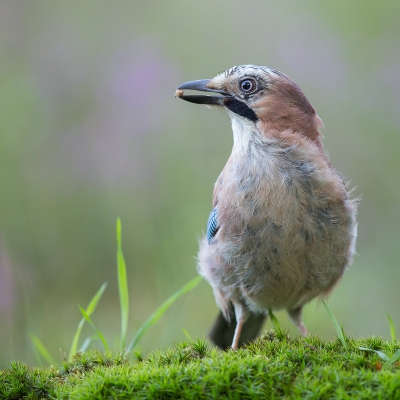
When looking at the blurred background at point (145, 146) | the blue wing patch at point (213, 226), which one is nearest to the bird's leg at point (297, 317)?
the blurred background at point (145, 146)

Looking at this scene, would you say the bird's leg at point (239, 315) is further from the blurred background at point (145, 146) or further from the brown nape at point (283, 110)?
the brown nape at point (283, 110)

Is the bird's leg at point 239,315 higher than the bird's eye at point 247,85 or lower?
lower

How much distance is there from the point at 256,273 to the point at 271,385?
1554mm

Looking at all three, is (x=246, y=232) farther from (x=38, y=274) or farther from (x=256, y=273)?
(x=38, y=274)

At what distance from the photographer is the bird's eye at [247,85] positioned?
4.47 meters

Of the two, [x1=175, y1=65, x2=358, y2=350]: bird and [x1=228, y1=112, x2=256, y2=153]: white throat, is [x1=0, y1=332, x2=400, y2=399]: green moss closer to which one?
[x1=175, y1=65, x2=358, y2=350]: bird

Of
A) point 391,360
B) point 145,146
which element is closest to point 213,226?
point 391,360

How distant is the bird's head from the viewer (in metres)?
4.37

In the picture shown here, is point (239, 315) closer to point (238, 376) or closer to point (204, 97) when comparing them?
point (204, 97)

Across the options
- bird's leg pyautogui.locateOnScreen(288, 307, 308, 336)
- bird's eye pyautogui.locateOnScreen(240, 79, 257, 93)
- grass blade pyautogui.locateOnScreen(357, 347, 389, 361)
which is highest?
bird's eye pyautogui.locateOnScreen(240, 79, 257, 93)

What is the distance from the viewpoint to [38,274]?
19.8 ft

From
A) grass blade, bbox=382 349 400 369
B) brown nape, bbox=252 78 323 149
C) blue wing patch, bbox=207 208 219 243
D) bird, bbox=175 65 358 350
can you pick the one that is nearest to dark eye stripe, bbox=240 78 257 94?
bird, bbox=175 65 358 350

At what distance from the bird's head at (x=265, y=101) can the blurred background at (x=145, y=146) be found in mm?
1793

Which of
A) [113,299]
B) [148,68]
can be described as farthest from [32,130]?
[113,299]
